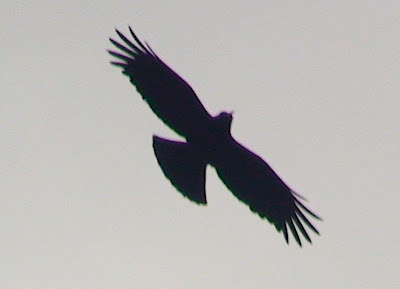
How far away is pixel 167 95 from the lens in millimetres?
9688

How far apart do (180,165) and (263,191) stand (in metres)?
1.11

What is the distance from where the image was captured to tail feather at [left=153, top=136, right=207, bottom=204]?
984cm

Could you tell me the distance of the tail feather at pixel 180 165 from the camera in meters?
9.84

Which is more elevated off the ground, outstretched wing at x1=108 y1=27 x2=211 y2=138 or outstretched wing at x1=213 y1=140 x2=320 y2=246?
outstretched wing at x1=108 y1=27 x2=211 y2=138

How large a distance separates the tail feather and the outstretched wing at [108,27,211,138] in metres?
0.21

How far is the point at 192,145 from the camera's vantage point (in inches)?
387

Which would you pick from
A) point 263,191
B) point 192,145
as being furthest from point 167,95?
point 263,191

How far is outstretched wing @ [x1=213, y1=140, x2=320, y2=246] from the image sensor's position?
1019 centimetres

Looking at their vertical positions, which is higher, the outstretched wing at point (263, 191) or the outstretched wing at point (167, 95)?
the outstretched wing at point (167, 95)

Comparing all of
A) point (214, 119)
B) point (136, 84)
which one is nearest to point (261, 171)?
point (214, 119)

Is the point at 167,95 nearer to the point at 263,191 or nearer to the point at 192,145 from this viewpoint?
the point at 192,145

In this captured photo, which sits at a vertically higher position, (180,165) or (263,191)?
(180,165)

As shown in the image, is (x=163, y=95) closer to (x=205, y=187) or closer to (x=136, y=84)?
(x=136, y=84)

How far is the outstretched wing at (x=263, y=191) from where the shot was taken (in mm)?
10188
